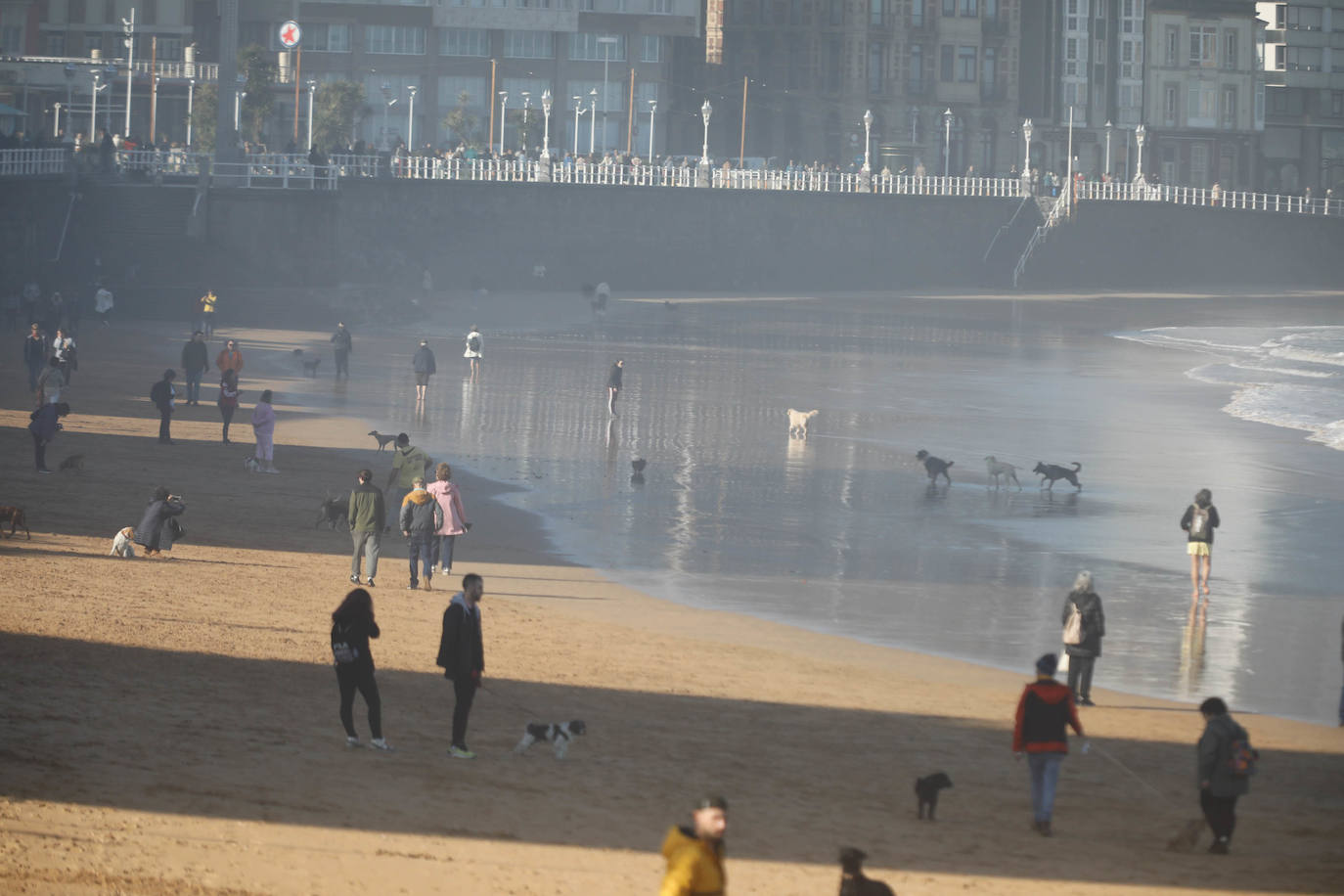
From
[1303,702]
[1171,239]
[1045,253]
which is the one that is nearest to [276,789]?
[1303,702]

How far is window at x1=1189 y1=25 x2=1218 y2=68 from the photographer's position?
357 feet

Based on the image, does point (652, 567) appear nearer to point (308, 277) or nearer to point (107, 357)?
point (107, 357)

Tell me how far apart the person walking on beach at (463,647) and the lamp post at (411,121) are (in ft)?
265

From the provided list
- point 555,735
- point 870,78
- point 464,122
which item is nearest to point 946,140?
point 870,78

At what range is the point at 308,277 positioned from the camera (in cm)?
6291

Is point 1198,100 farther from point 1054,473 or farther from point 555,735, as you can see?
point 555,735

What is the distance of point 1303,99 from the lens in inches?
4336

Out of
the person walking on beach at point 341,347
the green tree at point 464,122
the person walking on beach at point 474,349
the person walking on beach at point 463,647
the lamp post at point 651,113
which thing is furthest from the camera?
the lamp post at point 651,113

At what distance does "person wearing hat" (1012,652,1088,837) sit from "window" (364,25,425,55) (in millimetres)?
88474

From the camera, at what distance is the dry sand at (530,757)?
1075cm

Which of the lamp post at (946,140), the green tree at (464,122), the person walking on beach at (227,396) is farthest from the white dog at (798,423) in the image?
the lamp post at (946,140)

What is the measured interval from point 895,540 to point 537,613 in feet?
22.2

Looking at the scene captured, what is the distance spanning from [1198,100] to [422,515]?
3874 inches

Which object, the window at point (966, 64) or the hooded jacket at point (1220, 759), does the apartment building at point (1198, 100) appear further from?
the hooded jacket at point (1220, 759)
